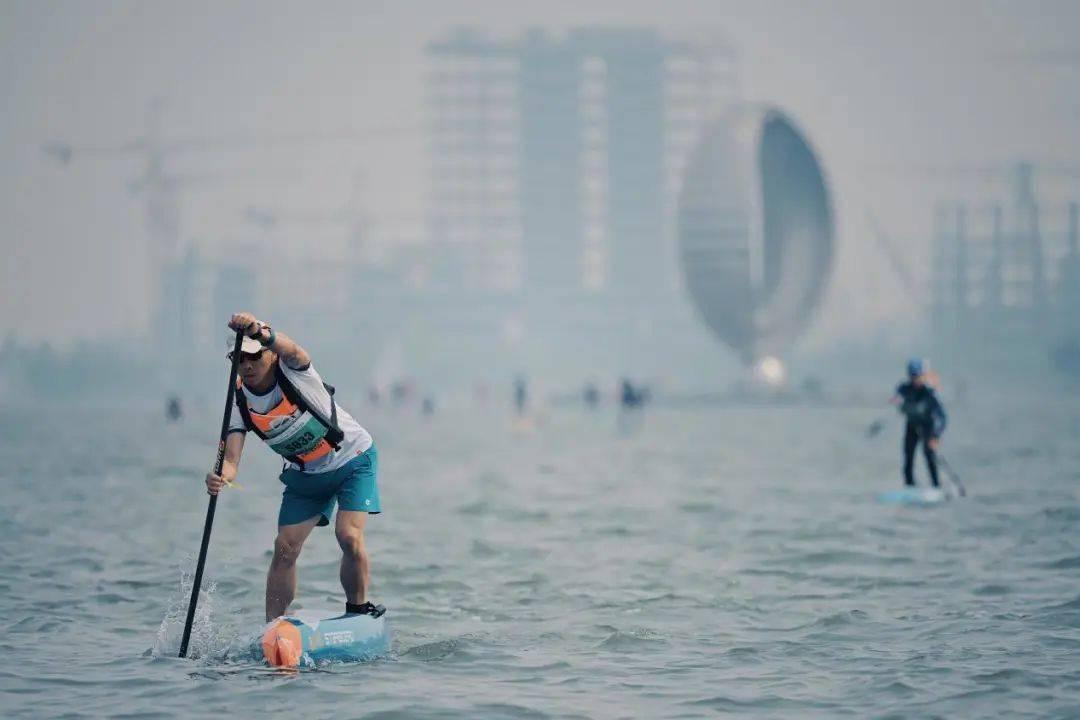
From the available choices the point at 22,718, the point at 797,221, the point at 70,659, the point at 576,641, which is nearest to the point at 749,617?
the point at 576,641

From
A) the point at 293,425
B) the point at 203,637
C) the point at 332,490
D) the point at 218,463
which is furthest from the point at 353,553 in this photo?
the point at 203,637

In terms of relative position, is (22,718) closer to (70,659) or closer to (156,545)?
(70,659)

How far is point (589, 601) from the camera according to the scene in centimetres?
1606

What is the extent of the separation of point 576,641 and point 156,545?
895 cm

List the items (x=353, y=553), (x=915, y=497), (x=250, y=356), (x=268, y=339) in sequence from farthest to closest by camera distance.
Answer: (x=915, y=497) → (x=353, y=553) → (x=250, y=356) → (x=268, y=339)

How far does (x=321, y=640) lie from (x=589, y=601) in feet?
12.5

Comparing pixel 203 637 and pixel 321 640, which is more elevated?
pixel 321 640

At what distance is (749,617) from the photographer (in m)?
15.0

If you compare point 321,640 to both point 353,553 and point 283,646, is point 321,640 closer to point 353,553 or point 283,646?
point 283,646

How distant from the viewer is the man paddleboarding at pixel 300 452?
12367mm

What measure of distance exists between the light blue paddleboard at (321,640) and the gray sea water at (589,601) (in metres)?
0.19

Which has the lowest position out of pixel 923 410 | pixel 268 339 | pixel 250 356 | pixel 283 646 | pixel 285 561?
pixel 283 646

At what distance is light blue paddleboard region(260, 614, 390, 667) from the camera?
12.7 m

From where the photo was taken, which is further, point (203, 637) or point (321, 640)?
point (203, 637)
